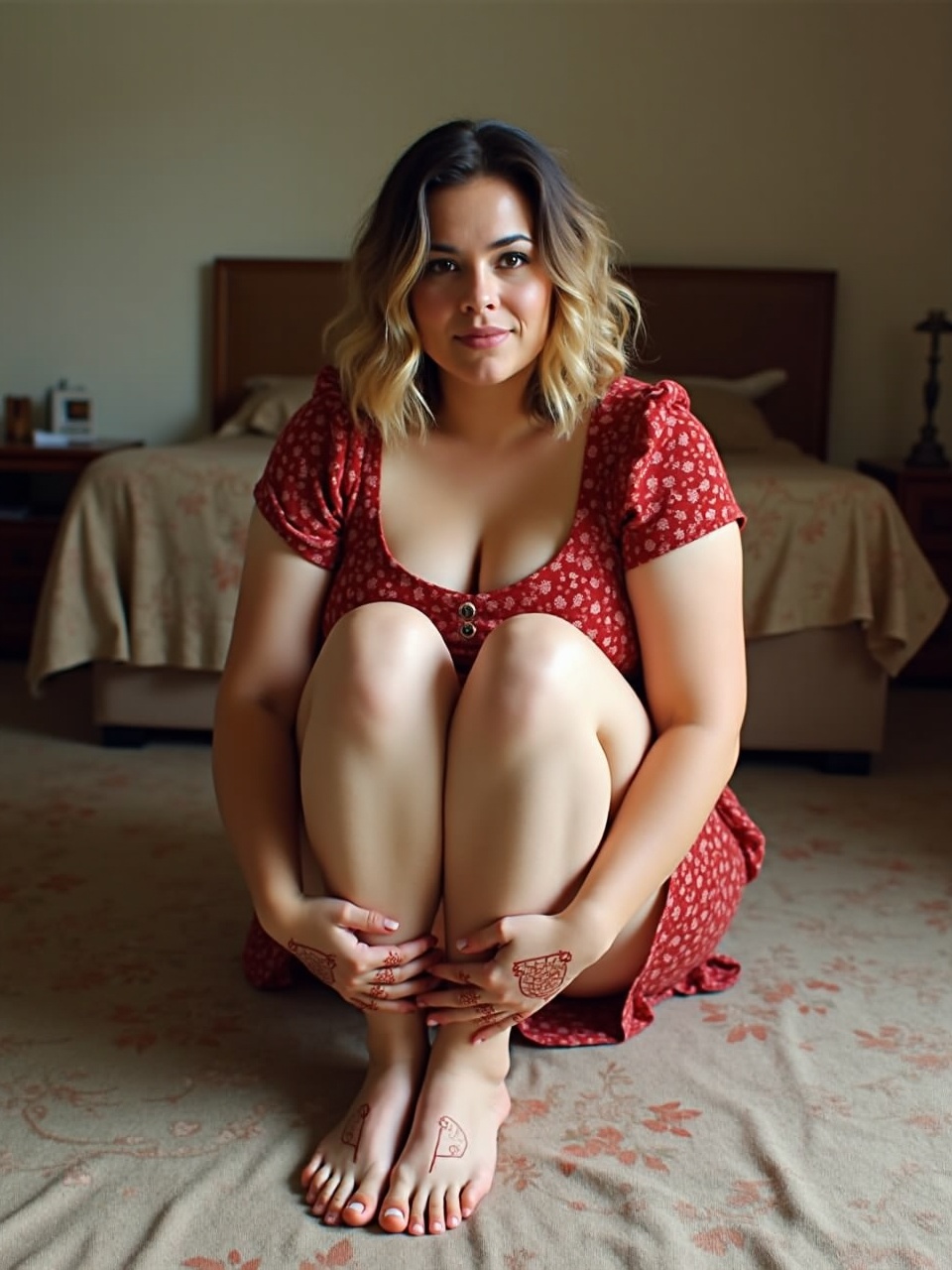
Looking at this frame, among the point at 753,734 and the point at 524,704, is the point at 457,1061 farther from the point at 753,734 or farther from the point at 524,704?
the point at 753,734

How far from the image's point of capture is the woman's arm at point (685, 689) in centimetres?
139

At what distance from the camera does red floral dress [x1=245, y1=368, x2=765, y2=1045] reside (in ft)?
4.87

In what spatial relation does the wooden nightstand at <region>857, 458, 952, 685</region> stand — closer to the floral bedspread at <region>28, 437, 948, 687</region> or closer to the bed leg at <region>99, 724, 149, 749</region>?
the floral bedspread at <region>28, 437, 948, 687</region>

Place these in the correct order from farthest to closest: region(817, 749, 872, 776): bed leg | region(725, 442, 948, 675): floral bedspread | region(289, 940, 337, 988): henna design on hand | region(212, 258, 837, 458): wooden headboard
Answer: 1. region(212, 258, 837, 458): wooden headboard
2. region(817, 749, 872, 776): bed leg
3. region(725, 442, 948, 675): floral bedspread
4. region(289, 940, 337, 988): henna design on hand

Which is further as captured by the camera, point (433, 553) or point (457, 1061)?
point (433, 553)

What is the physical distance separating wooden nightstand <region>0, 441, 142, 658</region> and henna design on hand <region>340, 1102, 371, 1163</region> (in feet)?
8.71

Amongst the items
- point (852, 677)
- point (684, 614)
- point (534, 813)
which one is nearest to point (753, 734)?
point (852, 677)

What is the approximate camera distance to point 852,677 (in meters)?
2.80

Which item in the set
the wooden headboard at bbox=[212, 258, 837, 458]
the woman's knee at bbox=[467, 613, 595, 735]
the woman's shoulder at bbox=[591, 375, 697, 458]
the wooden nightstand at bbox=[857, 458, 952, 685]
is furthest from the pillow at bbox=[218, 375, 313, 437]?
the woman's knee at bbox=[467, 613, 595, 735]

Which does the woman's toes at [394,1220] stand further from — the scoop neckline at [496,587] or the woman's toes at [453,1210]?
the scoop neckline at [496,587]

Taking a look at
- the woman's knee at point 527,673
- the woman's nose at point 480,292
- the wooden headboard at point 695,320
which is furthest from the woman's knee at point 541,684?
the wooden headboard at point 695,320

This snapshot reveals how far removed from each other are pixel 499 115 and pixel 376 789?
10.9 feet

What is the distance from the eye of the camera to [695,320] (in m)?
4.18

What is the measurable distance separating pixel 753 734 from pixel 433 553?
1.47 metres
